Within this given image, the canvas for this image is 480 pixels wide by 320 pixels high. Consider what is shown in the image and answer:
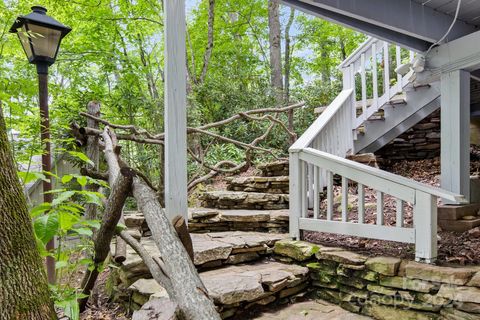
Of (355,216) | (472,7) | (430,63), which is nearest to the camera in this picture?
(472,7)

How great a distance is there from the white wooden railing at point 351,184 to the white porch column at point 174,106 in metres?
1.11

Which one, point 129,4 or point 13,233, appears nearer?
point 13,233

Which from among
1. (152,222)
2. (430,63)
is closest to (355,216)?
(430,63)

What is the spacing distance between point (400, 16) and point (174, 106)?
6.55 feet

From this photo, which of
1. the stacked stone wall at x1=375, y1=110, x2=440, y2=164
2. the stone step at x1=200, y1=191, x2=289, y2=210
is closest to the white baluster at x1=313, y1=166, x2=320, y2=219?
the stone step at x1=200, y1=191, x2=289, y2=210

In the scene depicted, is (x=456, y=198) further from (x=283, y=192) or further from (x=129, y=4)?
(x=129, y=4)

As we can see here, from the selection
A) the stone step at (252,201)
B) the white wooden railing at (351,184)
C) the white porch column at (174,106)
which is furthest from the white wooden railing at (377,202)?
the white porch column at (174,106)

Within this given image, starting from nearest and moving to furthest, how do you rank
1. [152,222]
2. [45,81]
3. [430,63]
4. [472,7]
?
[152,222], [45,81], [472,7], [430,63]

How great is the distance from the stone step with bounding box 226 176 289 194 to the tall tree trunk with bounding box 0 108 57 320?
3.36m

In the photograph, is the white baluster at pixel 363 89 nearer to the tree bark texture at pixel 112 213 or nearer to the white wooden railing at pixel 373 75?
the white wooden railing at pixel 373 75

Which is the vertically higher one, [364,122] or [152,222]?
[364,122]

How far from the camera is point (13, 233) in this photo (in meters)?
1.00

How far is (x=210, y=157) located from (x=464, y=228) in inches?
163

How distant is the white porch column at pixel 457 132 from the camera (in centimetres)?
290
